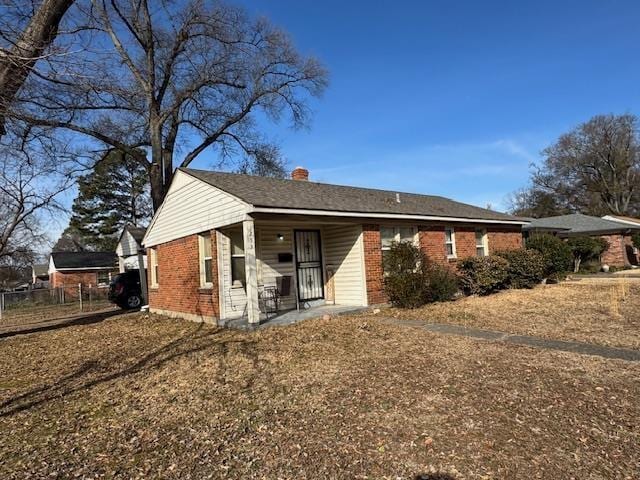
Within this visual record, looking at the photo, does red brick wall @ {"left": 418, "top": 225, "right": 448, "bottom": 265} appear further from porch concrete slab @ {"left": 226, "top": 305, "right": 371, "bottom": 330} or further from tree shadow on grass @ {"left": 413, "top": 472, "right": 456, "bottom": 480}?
tree shadow on grass @ {"left": 413, "top": 472, "right": 456, "bottom": 480}

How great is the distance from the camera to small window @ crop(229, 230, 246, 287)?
10.9m

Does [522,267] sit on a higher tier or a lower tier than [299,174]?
lower

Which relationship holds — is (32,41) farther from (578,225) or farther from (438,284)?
(578,225)

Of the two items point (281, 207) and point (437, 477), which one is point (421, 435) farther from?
point (281, 207)

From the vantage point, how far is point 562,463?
127 inches

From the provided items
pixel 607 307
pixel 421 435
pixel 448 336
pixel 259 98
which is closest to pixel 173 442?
pixel 421 435

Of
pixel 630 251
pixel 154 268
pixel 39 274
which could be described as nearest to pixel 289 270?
pixel 154 268

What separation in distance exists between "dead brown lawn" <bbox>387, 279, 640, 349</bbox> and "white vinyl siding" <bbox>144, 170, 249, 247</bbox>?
4984 mm

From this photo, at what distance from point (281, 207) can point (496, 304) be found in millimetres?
6609

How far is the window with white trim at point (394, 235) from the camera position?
12.4 meters

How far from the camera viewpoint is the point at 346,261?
12023 mm

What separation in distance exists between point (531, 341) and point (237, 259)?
7.19 metres

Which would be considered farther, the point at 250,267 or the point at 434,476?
the point at 250,267

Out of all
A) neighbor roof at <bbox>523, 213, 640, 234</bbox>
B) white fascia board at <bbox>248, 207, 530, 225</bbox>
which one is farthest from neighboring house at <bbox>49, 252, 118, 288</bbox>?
neighbor roof at <bbox>523, 213, 640, 234</bbox>
